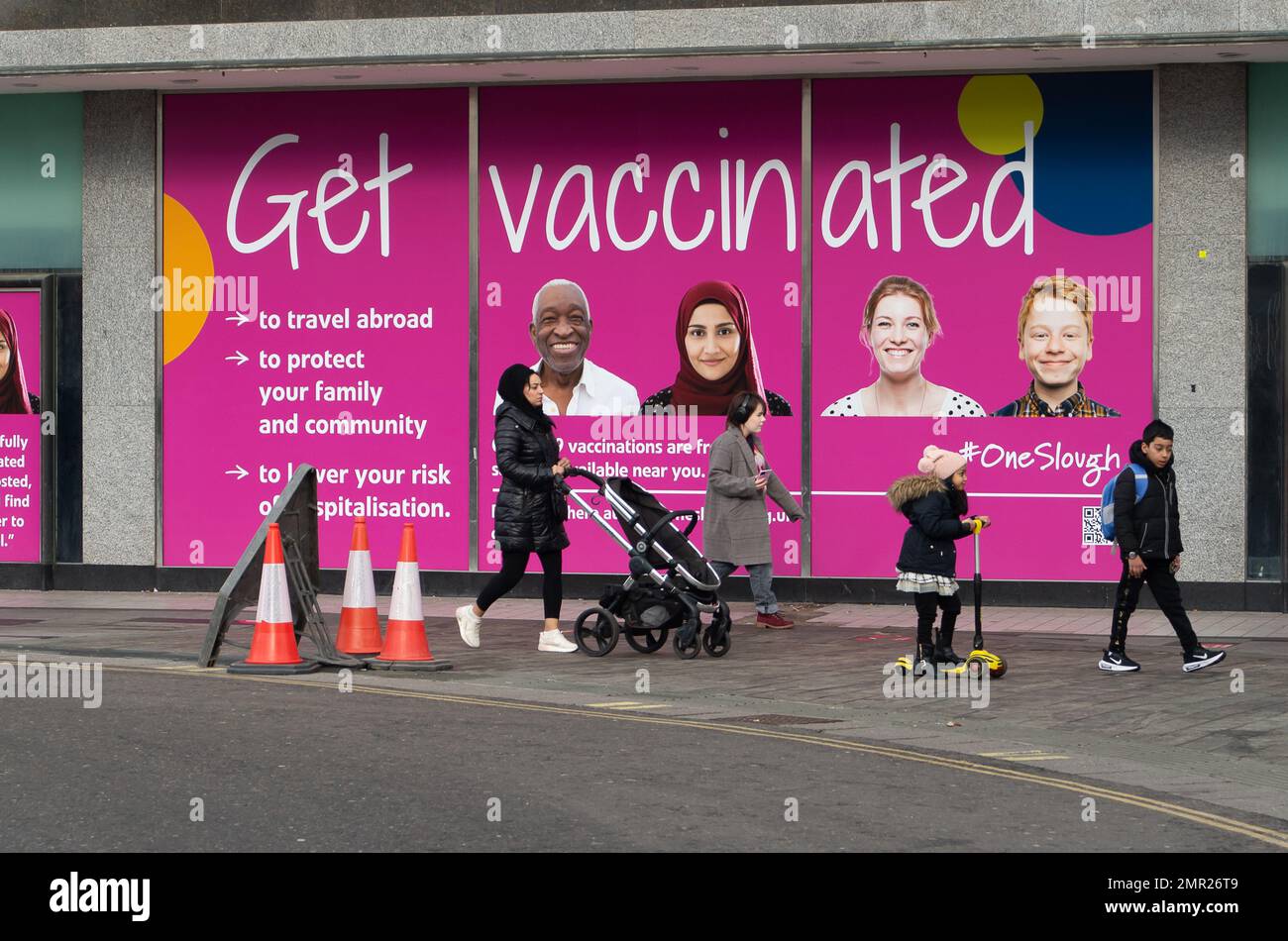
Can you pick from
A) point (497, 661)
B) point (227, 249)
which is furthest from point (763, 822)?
point (227, 249)

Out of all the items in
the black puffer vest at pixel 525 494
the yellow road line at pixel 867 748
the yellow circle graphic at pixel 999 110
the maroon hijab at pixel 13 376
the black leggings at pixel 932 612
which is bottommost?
the yellow road line at pixel 867 748

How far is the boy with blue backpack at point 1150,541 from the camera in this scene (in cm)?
1188

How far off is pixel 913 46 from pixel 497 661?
6113 mm

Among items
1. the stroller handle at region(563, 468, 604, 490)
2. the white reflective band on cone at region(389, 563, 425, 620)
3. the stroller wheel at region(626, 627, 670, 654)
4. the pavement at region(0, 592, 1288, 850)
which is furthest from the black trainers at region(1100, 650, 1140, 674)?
the white reflective band on cone at region(389, 563, 425, 620)

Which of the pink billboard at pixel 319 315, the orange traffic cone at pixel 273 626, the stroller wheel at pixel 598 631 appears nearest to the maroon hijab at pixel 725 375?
the pink billboard at pixel 319 315

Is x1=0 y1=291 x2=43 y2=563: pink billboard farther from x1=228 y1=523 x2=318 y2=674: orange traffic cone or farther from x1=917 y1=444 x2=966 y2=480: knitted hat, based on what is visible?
x1=917 y1=444 x2=966 y2=480: knitted hat

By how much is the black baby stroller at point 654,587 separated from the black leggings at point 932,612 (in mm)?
1500

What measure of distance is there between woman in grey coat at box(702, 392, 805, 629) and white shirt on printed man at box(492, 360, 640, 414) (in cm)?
218

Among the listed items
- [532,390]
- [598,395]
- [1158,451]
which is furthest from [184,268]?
[1158,451]

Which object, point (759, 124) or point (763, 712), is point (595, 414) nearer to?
point (759, 124)

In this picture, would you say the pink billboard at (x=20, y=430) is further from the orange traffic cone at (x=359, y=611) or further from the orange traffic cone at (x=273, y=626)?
the orange traffic cone at (x=273, y=626)

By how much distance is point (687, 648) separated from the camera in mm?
12406

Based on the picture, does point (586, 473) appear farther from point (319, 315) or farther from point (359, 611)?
point (319, 315)

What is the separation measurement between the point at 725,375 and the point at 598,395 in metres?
1.15
